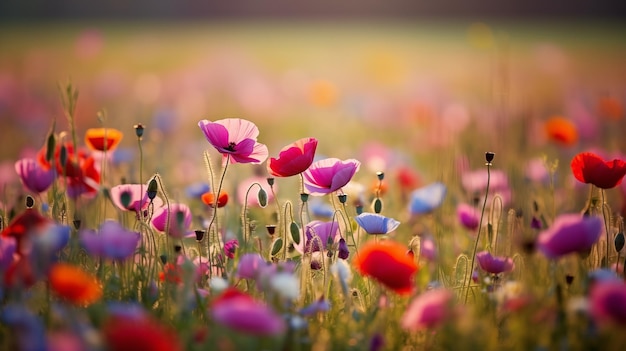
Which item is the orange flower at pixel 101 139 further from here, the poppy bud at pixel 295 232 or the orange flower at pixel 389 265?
the orange flower at pixel 389 265

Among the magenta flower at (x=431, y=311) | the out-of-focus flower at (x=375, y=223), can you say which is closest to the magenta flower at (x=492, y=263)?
the out-of-focus flower at (x=375, y=223)

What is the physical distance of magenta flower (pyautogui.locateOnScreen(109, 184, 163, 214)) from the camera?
1620mm

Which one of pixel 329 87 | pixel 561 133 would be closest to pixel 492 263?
pixel 561 133

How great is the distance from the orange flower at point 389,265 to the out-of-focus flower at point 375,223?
309 millimetres

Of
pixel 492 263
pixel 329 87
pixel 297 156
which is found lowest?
pixel 492 263

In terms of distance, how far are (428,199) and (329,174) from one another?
1.92 feet

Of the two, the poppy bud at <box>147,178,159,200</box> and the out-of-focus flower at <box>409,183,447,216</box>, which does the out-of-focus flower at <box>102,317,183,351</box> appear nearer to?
the poppy bud at <box>147,178,159,200</box>

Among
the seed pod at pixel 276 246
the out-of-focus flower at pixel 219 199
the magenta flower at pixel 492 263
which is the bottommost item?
the magenta flower at pixel 492 263

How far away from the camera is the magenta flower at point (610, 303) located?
3.85ft

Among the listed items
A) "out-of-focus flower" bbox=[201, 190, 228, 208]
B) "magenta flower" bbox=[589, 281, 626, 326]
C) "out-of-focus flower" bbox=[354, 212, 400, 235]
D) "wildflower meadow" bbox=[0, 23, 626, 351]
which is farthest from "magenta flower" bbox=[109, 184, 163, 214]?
"magenta flower" bbox=[589, 281, 626, 326]

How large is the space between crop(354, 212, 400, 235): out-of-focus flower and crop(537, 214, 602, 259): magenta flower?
393 mm

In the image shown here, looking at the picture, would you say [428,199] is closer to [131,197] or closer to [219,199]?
[219,199]

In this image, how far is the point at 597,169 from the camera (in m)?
1.68

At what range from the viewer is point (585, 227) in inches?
51.9
